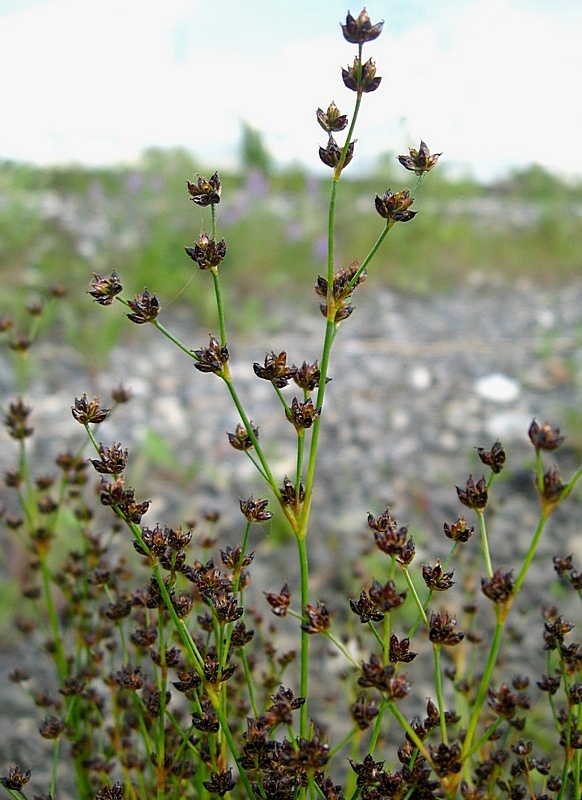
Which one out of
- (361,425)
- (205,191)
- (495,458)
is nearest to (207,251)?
(205,191)

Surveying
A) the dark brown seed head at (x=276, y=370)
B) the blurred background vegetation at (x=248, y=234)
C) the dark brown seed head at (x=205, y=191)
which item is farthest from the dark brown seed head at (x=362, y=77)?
the blurred background vegetation at (x=248, y=234)

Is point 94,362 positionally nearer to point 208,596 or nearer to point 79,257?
point 79,257

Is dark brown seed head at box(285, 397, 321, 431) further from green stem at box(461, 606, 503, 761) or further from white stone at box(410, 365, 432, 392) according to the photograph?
white stone at box(410, 365, 432, 392)

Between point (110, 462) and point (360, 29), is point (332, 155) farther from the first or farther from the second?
point (110, 462)

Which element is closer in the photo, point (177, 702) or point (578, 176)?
point (177, 702)

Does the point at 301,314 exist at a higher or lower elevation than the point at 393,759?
higher

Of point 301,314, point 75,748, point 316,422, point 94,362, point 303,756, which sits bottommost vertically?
point 303,756

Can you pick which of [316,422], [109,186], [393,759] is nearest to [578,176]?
[109,186]
